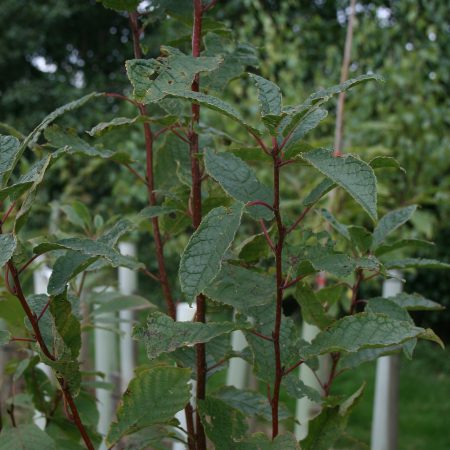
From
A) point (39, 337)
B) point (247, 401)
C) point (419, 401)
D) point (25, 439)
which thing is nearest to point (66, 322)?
point (39, 337)

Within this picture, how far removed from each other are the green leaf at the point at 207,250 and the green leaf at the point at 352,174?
9 centimetres

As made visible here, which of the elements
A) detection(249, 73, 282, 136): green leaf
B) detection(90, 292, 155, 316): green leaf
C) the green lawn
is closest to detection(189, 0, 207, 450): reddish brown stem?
detection(249, 73, 282, 136): green leaf

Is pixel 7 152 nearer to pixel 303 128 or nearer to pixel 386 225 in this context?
pixel 303 128

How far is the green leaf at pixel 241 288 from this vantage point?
2.64 ft

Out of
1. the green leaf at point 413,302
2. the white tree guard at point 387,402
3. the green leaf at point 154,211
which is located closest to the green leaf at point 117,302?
the green leaf at point 154,211

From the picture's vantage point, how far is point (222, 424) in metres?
0.83

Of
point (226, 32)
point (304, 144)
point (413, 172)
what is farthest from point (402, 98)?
point (304, 144)

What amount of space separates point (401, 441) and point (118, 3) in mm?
3032

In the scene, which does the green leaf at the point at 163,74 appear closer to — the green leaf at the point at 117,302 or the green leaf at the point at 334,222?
the green leaf at the point at 334,222

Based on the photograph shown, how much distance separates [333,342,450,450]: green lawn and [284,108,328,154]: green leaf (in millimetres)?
2263

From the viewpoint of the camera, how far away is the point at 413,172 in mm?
3346

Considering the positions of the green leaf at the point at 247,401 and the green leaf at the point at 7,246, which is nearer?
the green leaf at the point at 7,246

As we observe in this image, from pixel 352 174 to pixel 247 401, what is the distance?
0.41m

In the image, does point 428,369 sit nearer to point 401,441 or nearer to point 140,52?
point 401,441
